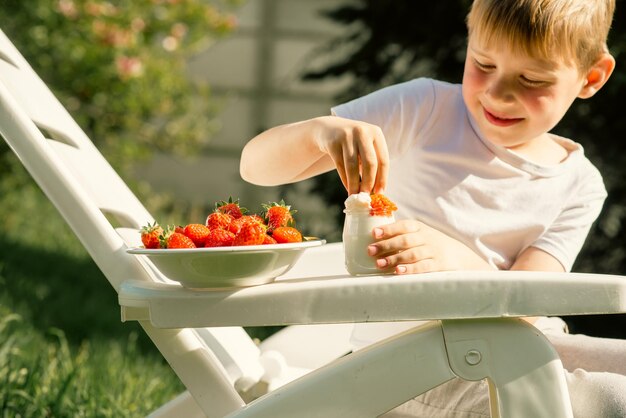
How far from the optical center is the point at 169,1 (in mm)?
6664

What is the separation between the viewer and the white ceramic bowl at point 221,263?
49.5 inches

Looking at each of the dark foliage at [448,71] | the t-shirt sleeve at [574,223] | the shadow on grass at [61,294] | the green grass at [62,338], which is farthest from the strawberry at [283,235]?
the dark foliage at [448,71]

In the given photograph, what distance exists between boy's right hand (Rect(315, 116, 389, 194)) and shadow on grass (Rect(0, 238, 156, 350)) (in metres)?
2.19

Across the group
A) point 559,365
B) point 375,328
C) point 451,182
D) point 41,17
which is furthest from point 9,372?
point 41,17

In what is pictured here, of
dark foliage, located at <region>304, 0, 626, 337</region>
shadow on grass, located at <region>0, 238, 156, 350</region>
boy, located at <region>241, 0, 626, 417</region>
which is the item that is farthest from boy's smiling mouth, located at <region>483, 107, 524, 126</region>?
dark foliage, located at <region>304, 0, 626, 337</region>

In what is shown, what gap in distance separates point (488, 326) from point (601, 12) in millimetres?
783

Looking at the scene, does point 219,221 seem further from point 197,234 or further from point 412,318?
point 412,318

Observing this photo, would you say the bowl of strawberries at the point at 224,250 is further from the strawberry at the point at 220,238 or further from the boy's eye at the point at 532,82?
the boy's eye at the point at 532,82

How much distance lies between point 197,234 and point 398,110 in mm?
655

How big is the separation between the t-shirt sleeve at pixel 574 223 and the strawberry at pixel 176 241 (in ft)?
2.64

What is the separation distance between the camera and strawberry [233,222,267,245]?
1307 mm

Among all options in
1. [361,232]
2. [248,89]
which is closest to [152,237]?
[361,232]

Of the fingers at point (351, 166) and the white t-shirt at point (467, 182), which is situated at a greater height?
the fingers at point (351, 166)

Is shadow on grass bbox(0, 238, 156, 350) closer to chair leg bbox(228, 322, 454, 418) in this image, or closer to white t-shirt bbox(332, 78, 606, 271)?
white t-shirt bbox(332, 78, 606, 271)
